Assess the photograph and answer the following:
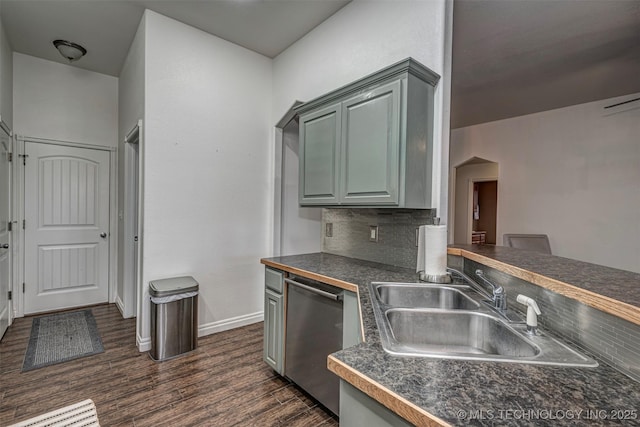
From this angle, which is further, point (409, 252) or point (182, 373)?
point (182, 373)

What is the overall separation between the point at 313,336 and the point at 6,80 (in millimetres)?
3967

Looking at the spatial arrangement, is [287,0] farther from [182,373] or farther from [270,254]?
[182,373]

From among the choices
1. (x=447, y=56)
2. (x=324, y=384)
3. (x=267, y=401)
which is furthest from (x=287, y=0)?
(x=267, y=401)

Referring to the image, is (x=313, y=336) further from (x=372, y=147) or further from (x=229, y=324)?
(x=229, y=324)

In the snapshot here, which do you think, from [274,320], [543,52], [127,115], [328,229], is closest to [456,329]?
[274,320]

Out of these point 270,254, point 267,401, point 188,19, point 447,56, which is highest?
point 188,19

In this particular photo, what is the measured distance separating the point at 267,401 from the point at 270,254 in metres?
1.66

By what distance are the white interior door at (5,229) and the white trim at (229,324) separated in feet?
6.05

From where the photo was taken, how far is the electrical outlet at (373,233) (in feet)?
7.74

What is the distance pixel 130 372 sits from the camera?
2.31 meters

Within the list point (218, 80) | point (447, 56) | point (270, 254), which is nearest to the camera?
point (447, 56)

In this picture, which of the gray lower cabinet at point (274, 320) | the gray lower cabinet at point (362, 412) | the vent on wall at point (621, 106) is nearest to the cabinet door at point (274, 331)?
the gray lower cabinet at point (274, 320)

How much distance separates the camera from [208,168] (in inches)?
118

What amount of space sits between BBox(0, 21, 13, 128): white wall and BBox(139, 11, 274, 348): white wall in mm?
1496
